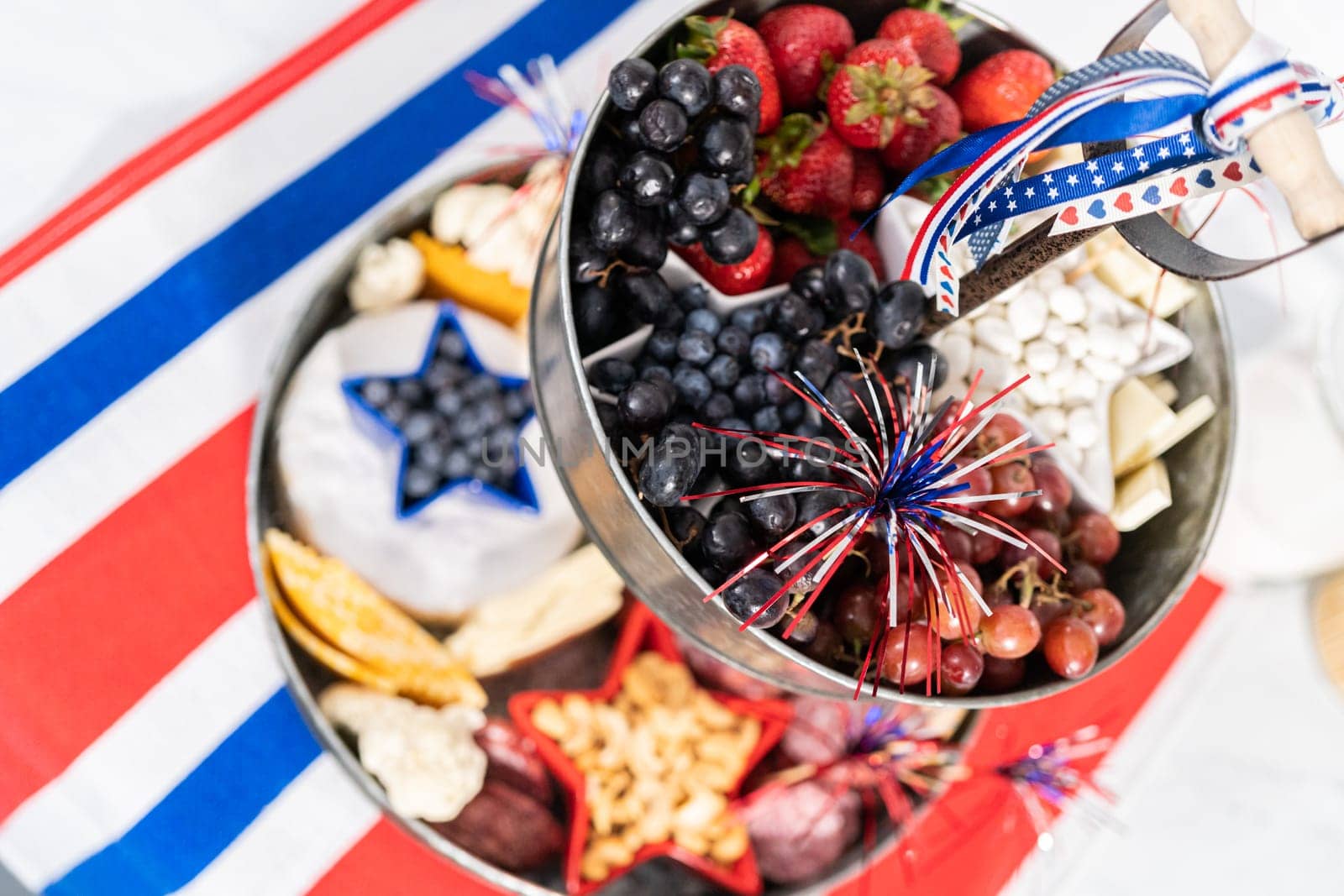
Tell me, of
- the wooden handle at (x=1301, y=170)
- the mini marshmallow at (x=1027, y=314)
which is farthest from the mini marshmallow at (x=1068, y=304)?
the wooden handle at (x=1301, y=170)

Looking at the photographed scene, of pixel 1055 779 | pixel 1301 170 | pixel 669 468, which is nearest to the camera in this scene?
pixel 1301 170

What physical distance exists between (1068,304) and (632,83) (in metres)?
0.39

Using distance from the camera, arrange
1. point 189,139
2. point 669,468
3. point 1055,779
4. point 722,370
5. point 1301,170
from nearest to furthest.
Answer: point 1301,170, point 669,468, point 722,370, point 189,139, point 1055,779

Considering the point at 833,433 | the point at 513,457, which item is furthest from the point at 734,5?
the point at 513,457

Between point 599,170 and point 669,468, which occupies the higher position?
point 599,170

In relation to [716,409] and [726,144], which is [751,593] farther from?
[726,144]

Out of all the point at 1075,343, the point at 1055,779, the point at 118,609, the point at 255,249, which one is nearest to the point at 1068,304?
the point at 1075,343

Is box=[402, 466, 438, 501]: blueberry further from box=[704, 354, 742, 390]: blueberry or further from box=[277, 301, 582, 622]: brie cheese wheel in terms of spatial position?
box=[704, 354, 742, 390]: blueberry

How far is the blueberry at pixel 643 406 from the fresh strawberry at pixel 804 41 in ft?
0.89

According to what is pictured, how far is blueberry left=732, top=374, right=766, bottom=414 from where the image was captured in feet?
1.88

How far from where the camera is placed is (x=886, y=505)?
1.60 ft

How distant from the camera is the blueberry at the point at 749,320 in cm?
58

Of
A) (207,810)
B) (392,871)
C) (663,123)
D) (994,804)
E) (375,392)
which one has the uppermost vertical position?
(663,123)

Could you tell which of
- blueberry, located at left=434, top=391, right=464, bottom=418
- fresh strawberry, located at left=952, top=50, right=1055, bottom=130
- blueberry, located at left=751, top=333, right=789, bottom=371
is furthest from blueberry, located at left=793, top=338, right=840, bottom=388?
blueberry, located at left=434, top=391, right=464, bottom=418
